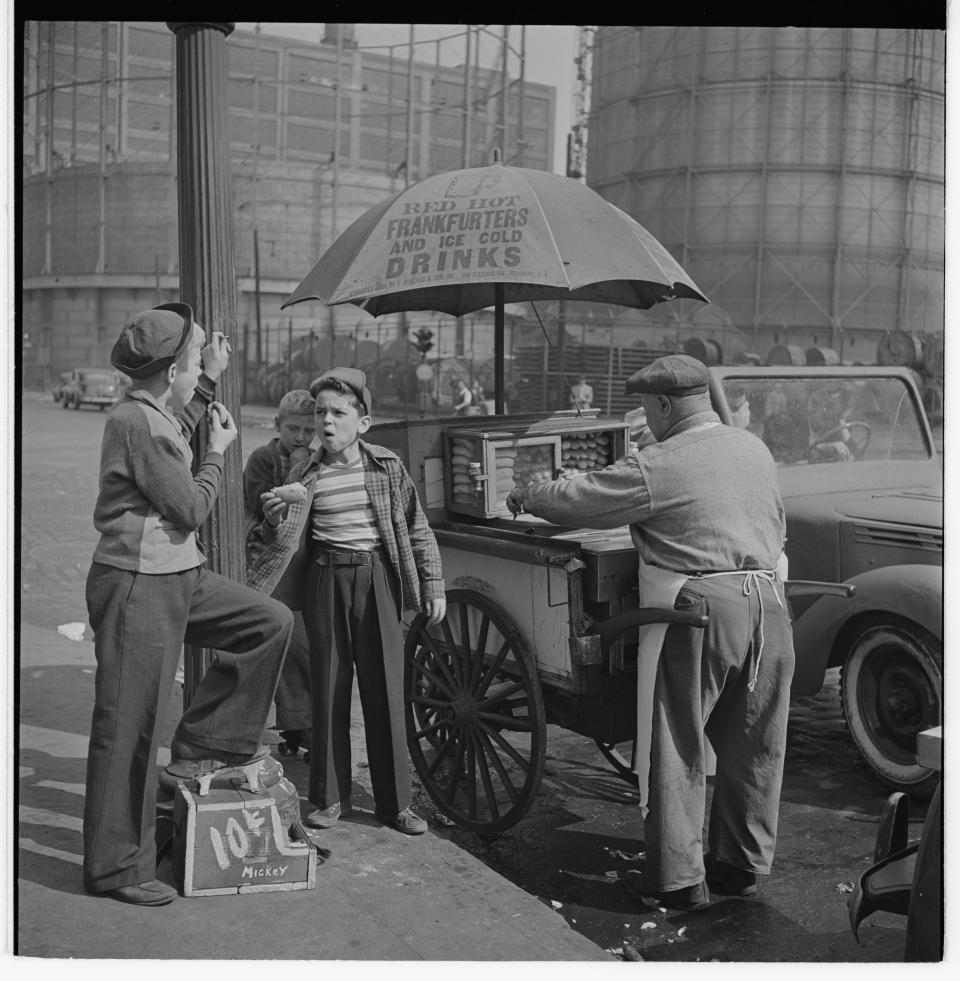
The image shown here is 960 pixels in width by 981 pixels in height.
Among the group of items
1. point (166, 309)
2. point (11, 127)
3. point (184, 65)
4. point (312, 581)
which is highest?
point (184, 65)

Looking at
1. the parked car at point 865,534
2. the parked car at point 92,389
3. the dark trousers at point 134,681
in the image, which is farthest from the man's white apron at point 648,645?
the parked car at point 92,389

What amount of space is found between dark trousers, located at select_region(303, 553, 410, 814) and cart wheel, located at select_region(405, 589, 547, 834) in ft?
0.97

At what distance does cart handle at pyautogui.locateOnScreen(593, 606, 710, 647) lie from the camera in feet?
14.0

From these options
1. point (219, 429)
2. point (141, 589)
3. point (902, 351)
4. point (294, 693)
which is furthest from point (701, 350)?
point (141, 589)

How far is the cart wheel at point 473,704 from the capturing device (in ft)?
16.1

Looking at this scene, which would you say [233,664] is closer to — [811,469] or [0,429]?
[0,429]

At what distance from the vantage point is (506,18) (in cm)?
429

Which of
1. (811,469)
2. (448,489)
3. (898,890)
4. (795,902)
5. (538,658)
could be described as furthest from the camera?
(811,469)

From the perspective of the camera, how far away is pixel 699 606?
4273 millimetres

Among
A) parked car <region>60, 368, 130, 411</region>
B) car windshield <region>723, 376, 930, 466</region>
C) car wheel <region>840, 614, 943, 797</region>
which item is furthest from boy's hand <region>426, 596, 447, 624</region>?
parked car <region>60, 368, 130, 411</region>

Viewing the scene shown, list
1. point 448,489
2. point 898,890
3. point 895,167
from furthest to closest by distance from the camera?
point 895,167 → point 448,489 → point 898,890

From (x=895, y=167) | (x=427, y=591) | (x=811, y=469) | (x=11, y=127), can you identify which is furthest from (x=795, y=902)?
(x=895, y=167)

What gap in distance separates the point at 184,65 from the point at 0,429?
1665mm

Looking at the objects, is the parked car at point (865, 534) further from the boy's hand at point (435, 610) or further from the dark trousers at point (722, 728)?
the boy's hand at point (435, 610)
